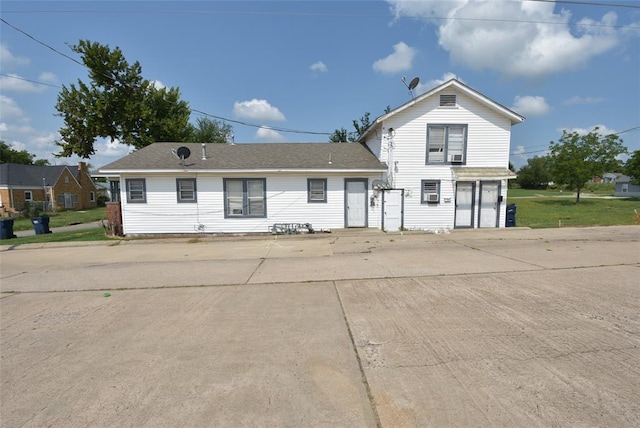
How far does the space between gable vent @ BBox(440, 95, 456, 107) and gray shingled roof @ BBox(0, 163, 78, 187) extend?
46.7 meters

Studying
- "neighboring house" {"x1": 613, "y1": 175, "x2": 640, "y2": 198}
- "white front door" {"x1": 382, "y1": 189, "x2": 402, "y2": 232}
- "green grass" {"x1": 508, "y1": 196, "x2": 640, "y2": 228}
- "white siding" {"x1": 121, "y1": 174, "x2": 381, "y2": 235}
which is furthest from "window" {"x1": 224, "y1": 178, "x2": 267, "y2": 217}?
"neighboring house" {"x1": 613, "y1": 175, "x2": 640, "y2": 198}

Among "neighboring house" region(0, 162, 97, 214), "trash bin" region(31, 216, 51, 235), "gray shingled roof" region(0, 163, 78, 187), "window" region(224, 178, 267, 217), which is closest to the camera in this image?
"window" region(224, 178, 267, 217)

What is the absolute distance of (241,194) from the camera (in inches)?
516

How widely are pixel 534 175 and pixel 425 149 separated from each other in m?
82.5

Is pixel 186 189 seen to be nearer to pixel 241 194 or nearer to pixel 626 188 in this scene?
pixel 241 194

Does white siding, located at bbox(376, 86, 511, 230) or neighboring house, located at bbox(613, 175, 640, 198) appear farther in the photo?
neighboring house, located at bbox(613, 175, 640, 198)

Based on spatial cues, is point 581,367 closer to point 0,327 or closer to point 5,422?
point 5,422

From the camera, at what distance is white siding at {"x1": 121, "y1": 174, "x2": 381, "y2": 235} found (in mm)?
12844

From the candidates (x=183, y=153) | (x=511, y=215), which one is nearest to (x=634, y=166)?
(x=511, y=215)

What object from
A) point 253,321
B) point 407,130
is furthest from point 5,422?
point 407,130

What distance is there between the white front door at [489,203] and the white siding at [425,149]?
0.36 m

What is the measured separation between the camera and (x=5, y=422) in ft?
7.83

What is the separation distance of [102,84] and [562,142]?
41.7 m

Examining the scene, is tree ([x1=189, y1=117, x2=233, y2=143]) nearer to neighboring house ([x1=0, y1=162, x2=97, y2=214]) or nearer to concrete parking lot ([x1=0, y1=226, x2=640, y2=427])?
neighboring house ([x1=0, y1=162, x2=97, y2=214])
